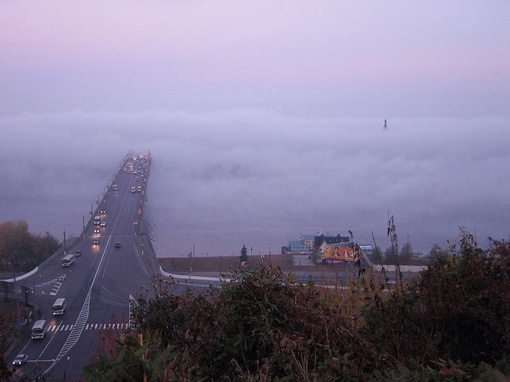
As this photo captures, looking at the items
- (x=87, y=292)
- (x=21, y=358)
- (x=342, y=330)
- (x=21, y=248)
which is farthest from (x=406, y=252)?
(x=21, y=248)

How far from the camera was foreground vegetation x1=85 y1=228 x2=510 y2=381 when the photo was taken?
2695 mm

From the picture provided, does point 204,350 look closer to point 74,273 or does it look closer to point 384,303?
point 384,303

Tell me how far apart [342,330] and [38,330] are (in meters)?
9.03

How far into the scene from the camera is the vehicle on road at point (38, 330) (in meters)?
10.3

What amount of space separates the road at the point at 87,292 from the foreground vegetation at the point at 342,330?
1.95m

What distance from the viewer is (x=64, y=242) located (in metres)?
21.8

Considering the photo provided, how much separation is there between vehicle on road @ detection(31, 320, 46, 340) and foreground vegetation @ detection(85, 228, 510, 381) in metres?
7.04

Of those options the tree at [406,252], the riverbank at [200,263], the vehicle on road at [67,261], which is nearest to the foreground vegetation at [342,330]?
the tree at [406,252]

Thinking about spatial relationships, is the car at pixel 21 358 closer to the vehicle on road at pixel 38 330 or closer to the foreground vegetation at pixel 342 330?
the vehicle on road at pixel 38 330

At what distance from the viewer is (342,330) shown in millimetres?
3035

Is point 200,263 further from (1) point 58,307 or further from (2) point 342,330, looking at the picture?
(2) point 342,330

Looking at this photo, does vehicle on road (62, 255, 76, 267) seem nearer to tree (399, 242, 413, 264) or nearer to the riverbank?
the riverbank

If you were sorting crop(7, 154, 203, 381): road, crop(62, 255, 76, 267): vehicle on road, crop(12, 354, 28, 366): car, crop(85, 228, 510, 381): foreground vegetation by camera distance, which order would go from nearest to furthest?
crop(85, 228, 510, 381): foreground vegetation
crop(12, 354, 28, 366): car
crop(7, 154, 203, 381): road
crop(62, 255, 76, 267): vehicle on road

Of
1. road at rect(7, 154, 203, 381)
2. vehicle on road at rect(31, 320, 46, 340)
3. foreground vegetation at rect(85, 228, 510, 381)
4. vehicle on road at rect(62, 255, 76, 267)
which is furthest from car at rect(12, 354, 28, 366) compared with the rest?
vehicle on road at rect(62, 255, 76, 267)
